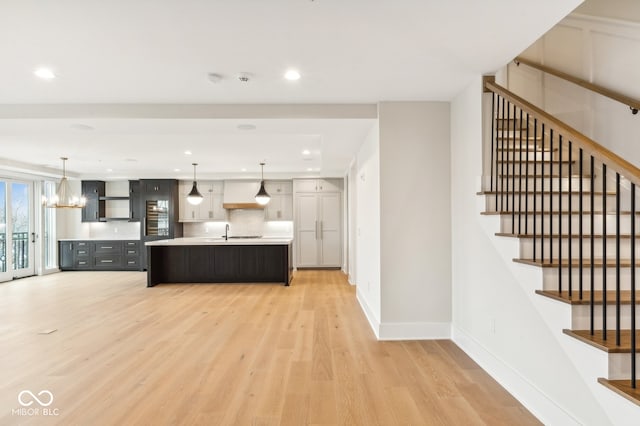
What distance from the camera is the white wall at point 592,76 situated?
9.93 ft

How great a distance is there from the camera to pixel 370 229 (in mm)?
4535

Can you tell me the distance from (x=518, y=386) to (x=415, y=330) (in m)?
1.29

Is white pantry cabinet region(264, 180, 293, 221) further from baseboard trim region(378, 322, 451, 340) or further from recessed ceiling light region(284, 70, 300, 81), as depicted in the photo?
recessed ceiling light region(284, 70, 300, 81)

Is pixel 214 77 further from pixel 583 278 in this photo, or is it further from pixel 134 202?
pixel 134 202

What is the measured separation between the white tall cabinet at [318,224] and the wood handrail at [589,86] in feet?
18.0

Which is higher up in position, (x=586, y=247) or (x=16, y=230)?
(x=586, y=247)

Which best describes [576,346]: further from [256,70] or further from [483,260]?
[256,70]

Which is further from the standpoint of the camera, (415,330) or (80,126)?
(80,126)

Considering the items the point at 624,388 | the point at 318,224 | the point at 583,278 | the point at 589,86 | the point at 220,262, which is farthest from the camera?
the point at 318,224

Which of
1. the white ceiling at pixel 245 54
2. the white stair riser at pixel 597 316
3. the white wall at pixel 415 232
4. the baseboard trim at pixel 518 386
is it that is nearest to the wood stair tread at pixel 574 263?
the white stair riser at pixel 597 316

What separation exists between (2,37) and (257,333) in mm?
3326

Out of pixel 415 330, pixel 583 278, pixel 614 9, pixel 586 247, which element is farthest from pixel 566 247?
pixel 614 9

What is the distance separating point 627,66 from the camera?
3.08 m

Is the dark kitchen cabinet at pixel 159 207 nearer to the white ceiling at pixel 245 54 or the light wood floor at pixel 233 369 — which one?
the light wood floor at pixel 233 369
